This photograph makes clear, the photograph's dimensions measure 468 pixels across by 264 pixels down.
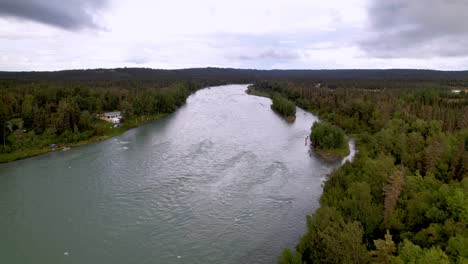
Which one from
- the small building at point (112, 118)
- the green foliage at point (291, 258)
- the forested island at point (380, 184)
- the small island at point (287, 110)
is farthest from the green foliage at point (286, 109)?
the green foliage at point (291, 258)

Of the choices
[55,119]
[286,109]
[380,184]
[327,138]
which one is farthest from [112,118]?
[380,184]

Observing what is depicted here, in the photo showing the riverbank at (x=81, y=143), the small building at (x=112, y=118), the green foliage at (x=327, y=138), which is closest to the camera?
the riverbank at (x=81, y=143)

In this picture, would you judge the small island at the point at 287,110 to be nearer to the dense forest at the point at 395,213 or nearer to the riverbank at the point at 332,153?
the riverbank at the point at 332,153

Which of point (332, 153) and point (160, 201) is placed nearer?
point (160, 201)

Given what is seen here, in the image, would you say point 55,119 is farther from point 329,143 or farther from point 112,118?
point 329,143

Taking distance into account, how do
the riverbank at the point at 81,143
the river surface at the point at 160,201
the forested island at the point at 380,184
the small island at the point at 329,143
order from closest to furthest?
the forested island at the point at 380,184 → the river surface at the point at 160,201 → the riverbank at the point at 81,143 → the small island at the point at 329,143

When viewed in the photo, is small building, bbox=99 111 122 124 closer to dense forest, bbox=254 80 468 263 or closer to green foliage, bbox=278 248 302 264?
dense forest, bbox=254 80 468 263
